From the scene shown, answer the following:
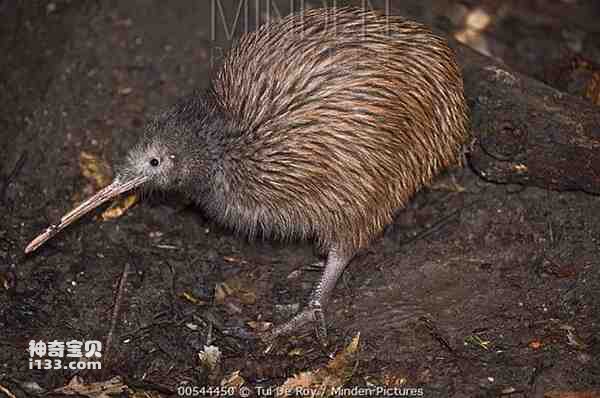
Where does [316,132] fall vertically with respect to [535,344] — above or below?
above

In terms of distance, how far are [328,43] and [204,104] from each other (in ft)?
2.23

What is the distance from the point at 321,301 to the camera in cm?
481

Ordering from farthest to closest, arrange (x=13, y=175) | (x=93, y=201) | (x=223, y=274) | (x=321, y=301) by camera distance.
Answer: (x=13, y=175) → (x=223, y=274) → (x=321, y=301) → (x=93, y=201)

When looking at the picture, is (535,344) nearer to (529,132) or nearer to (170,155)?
(529,132)

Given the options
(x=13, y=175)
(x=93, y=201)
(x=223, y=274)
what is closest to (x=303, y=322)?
(x=223, y=274)

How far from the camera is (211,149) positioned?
459cm

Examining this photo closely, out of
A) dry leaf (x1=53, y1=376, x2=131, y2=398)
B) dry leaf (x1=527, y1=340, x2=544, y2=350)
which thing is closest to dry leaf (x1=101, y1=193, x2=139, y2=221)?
dry leaf (x1=53, y1=376, x2=131, y2=398)

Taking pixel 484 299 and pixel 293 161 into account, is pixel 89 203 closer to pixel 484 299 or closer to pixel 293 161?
pixel 293 161

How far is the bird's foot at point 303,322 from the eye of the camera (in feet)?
15.4

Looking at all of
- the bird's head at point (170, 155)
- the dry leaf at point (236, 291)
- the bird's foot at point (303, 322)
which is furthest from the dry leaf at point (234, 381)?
the bird's head at point (170, 155)

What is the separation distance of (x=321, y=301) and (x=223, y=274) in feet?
2.00

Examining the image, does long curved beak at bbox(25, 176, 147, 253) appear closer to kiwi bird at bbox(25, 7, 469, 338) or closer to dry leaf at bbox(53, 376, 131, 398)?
kiwi bird at bbox(25, 7, 469, 338)

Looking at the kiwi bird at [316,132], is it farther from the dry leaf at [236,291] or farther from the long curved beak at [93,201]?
the dry leaf at [236,291]

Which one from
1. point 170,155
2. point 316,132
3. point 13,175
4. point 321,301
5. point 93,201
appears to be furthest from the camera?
point 13,175
